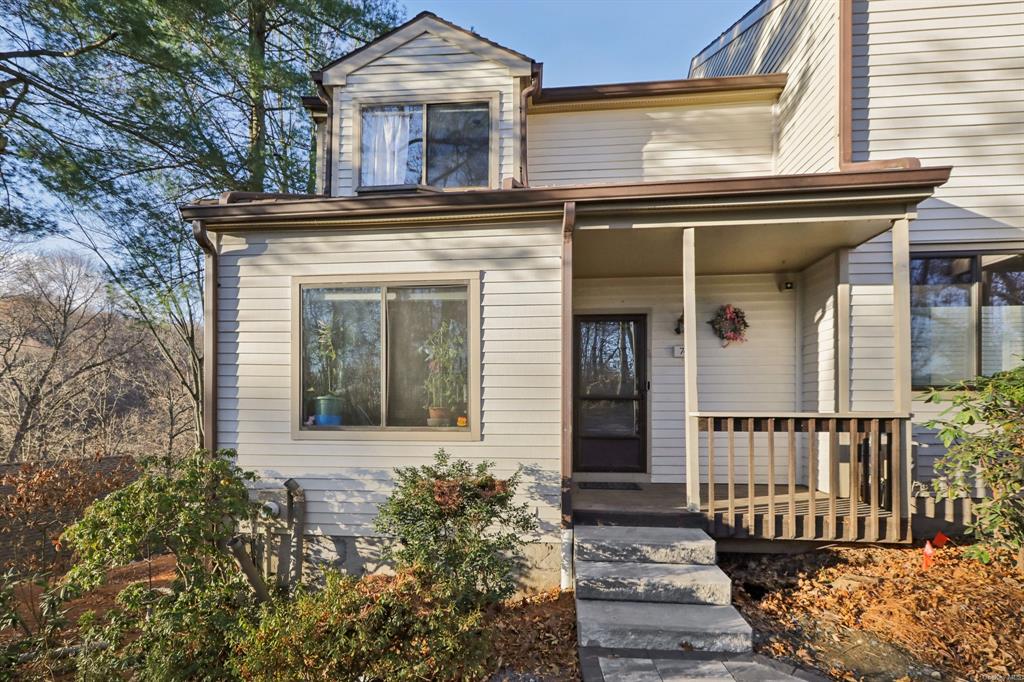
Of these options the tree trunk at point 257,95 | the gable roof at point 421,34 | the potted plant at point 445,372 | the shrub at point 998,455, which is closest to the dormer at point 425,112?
the gable roof at point 421,34

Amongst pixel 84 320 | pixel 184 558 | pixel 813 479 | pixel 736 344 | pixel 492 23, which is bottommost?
pixel 184 558

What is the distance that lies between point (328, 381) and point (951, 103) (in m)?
6.73

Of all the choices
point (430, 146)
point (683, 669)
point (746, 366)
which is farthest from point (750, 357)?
point (430, 146)

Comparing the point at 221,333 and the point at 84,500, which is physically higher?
the point at 221,333

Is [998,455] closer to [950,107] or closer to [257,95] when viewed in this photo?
[950,107]

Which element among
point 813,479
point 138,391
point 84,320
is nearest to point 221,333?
point 813,479

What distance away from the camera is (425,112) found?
5.71 m

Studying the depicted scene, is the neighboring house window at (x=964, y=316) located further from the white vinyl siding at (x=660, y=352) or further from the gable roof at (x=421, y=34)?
the gable roof at (x=421, y=34)

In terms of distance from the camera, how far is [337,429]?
434 cm

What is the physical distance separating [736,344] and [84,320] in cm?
1366

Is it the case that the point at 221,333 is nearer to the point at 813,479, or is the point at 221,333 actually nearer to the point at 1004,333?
the point at 813,479

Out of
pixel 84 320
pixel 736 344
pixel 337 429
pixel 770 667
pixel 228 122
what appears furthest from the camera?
pixel 84 320

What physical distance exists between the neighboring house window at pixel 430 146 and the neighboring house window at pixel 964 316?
475cm

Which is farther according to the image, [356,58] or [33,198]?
[33,198]
